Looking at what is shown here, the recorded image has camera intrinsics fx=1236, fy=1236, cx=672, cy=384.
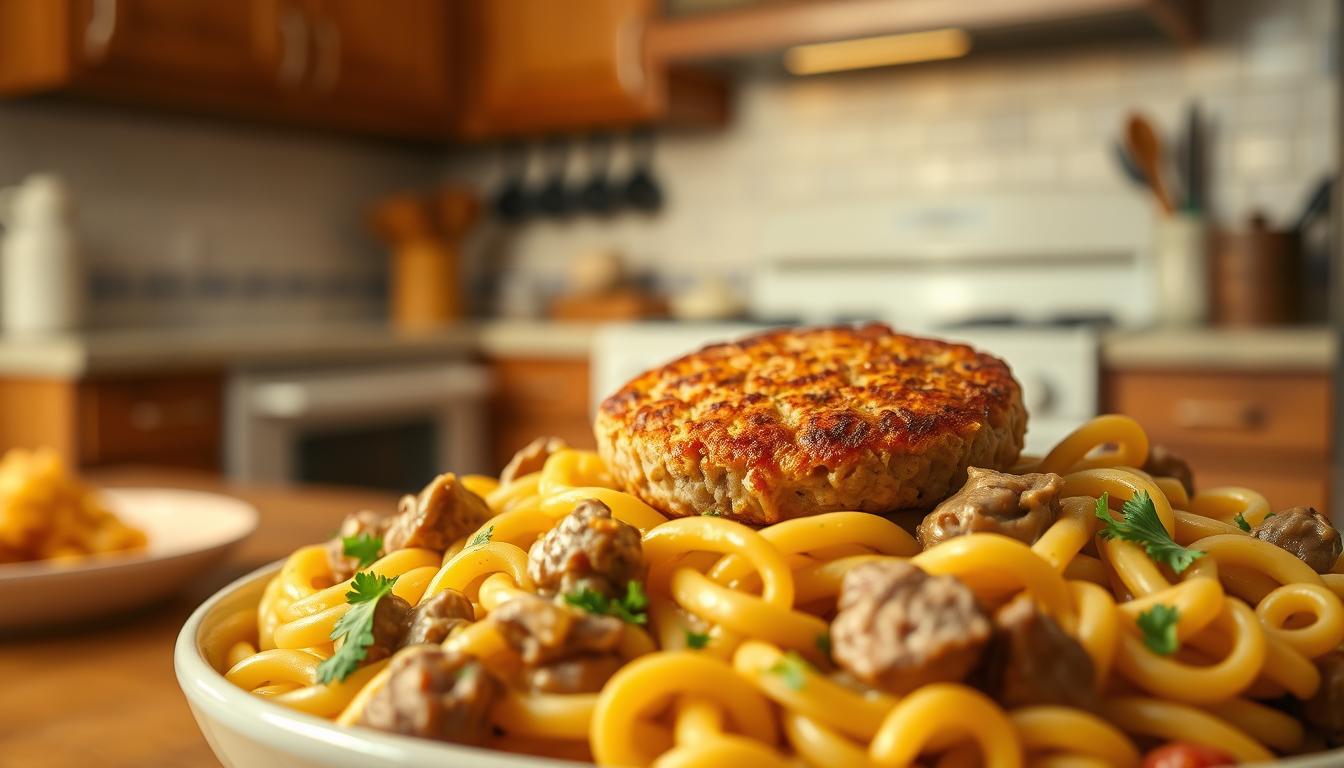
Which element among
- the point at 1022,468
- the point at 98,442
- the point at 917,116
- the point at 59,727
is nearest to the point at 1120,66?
the point at 917,116

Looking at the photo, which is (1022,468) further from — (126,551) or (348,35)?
(348,35)

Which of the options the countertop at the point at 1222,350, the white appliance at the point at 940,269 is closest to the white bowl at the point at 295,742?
the countertop at the point at 1222,350

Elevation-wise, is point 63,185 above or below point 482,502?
above

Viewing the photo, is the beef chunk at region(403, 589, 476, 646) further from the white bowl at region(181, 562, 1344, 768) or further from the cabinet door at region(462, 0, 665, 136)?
the cabinet door at region(462, 0, 665, 136)

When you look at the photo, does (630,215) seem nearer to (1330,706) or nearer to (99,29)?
(99,29)

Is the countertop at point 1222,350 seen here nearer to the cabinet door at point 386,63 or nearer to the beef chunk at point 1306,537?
the beef chunk at point 1306,537

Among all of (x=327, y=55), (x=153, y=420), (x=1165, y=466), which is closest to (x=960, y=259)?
(x=327, y=55)
